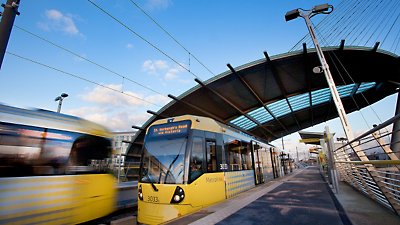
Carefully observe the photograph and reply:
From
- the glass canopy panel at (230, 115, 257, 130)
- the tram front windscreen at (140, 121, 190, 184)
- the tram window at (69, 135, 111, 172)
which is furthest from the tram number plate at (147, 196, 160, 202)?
the glass canopy panel at (230, 115, 257, 130)

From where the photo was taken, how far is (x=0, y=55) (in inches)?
169

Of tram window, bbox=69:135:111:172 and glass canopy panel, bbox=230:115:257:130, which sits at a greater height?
glass canopy panel, bbox=230:115:257:130

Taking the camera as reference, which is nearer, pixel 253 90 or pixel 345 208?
pixel 345 208

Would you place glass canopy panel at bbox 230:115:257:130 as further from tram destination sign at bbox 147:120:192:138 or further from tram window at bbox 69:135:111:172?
tram window at bbox 69:135:111:172

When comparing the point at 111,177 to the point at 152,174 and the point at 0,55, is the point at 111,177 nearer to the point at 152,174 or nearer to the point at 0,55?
the point at 152,174

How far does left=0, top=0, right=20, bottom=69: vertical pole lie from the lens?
4382mm

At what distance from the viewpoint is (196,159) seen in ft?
20.2

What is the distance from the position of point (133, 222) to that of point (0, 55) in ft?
17.3

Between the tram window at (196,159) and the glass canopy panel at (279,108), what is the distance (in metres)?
19.0

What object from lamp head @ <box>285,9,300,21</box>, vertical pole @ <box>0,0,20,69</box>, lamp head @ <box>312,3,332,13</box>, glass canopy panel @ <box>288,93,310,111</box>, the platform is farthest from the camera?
glass canopy panel @ <box>288,93,310,111</box>

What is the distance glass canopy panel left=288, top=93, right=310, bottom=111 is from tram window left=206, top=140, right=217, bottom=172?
59.8ft

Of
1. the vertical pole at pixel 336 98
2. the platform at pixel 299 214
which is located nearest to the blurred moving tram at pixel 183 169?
the platform at pixel 299 214

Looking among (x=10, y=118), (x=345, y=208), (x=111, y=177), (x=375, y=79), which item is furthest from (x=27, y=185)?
(x=375, y=79)

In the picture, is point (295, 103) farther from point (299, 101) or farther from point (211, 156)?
point (211, 156)
